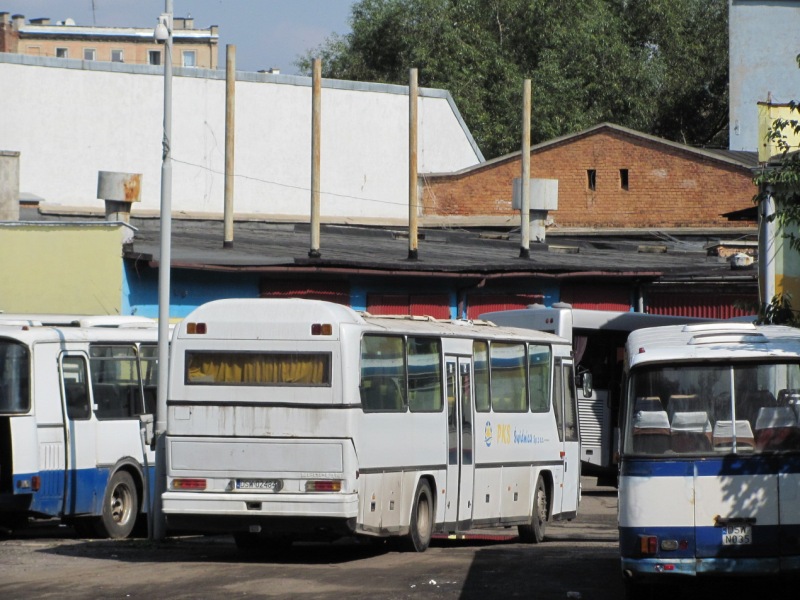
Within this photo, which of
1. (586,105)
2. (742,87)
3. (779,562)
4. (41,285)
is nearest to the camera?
(779,562)

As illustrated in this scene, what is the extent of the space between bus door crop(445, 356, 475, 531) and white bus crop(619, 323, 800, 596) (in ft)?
16.9

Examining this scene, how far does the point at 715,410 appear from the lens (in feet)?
37.9

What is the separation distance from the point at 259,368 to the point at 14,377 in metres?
3.50

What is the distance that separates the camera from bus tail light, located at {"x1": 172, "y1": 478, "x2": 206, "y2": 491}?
1494 centimetres

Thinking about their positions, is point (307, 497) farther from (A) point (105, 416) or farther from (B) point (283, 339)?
(A) point (105, 416)

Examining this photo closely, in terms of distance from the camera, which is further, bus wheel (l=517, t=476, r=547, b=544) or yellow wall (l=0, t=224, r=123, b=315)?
yellow wall (l=0, t=224, r=123, b=315)

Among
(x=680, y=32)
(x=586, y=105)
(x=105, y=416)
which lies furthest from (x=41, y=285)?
(x=680, y=32)

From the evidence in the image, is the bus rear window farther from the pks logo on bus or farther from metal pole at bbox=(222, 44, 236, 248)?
metal pole at bbox=(222, 44, 236, 248)

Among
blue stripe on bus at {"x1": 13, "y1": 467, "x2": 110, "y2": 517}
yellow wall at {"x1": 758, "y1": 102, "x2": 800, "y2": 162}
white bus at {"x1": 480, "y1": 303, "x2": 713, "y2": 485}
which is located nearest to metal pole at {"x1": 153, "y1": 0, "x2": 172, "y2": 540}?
blue stripe on bus at {"x1": 13, "y1": 467, "x2": 110, "y2": 517}

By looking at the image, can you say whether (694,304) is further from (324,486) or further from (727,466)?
(727,466)

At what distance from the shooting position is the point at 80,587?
12.9m

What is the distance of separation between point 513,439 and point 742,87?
109ft

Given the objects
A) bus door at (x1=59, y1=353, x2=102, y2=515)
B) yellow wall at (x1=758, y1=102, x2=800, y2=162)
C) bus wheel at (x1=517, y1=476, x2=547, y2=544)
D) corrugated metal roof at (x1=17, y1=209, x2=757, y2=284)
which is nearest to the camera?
bus door at (x1=59, y1=353, x2=102, y2=515)

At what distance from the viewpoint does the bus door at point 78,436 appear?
17422mm
